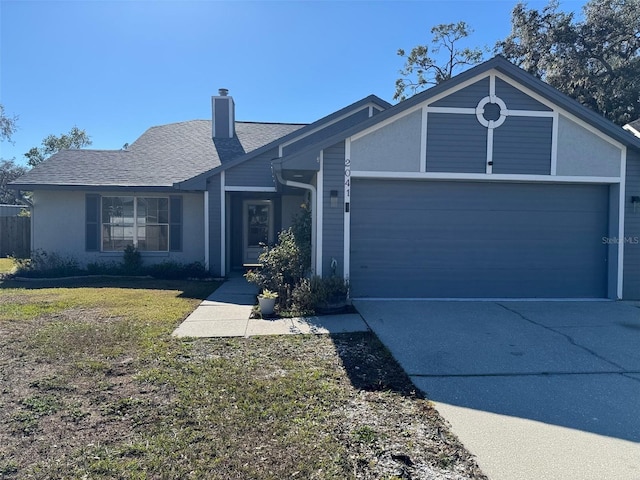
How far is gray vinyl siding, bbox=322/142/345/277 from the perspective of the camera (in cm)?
789

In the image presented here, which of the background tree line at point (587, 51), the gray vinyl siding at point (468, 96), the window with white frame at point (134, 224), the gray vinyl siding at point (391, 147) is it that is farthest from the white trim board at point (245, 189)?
the background tree line at point (587, 51)

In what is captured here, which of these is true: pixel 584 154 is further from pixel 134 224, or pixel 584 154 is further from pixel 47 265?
pixel 47 265

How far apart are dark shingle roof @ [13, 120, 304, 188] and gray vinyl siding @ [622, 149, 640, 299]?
1064cm

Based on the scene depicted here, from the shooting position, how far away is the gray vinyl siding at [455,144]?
7949 mm

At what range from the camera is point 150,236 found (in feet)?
41.2

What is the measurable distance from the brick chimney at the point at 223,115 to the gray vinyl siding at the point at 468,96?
9409mm

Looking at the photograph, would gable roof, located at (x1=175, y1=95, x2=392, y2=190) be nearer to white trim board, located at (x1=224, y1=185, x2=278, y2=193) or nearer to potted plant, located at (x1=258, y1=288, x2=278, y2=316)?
white trim board, located at (x1=224, y1=185, x2=278, y2=193)

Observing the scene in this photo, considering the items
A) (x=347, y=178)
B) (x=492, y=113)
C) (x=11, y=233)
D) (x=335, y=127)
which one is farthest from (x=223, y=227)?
(x=11, y=233)

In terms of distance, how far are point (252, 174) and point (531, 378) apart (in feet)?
30.4

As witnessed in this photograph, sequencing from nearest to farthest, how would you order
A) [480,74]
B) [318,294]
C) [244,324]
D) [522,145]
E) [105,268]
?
1. [244,324]
2. [318,294]
3. [480,74]
4. [522,145]
5. [105,268]

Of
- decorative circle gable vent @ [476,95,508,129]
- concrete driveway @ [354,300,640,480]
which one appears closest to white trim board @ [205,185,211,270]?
concrete driveway @ [354,300,640,480]

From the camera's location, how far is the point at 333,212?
7.93 m

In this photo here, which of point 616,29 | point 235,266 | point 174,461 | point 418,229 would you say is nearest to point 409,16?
point 418,229

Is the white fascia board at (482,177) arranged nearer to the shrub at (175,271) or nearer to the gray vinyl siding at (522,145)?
the gray vinyl siding at (522,145)
